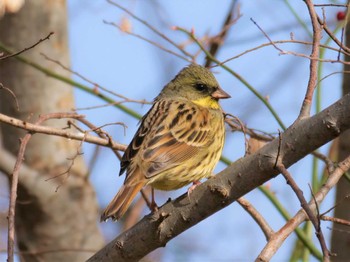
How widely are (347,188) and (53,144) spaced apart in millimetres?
2575

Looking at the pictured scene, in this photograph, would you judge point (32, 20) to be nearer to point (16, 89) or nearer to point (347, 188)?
point (16, 89)

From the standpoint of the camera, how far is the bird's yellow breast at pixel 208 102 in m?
5.95

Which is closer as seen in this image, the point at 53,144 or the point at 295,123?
the point at 295,123

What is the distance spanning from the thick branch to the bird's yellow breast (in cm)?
205

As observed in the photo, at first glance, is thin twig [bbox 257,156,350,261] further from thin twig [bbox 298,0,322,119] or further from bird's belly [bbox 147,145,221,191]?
bird's belly [bbox 147,145,221,191]

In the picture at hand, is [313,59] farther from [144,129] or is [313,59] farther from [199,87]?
[199,87]

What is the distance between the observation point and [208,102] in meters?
5.96

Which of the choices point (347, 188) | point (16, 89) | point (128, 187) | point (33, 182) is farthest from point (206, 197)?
point (16, 89)

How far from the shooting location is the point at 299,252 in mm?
5270

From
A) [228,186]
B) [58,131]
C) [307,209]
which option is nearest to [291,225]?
[228,186]

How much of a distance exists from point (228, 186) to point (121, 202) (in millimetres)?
1064

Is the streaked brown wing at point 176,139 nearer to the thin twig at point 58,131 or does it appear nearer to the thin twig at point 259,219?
the thin twig at point 58,131

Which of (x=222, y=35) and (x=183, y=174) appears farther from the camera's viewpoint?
(x=222, y=35)

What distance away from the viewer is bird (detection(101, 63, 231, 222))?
4840 millimetres
